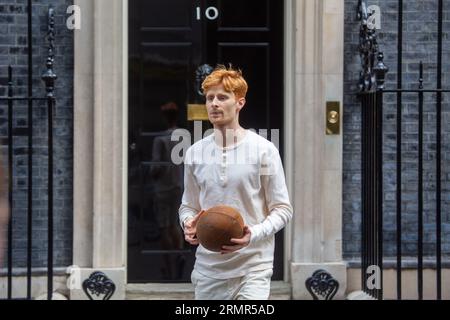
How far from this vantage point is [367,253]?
743 cm

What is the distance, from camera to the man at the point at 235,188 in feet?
15.8

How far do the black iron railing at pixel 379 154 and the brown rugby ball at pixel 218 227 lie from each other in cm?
256

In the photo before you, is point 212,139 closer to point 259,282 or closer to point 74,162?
point 259,282

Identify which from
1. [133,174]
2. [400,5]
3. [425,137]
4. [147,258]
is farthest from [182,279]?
[400,5]

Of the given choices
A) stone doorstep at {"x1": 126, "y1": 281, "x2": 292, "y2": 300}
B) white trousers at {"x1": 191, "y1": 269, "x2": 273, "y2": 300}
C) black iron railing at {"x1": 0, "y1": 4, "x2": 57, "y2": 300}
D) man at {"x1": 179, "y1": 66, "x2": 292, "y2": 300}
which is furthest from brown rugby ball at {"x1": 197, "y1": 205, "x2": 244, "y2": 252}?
stone doorstep at {"x1": 126, "y1": 281, "x2": 292, "y2": 300}

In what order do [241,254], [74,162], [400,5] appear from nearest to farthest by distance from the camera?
[241,254] → [400,5] → [74,162]

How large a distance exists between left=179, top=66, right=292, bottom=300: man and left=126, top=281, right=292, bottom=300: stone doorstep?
8.71 ft

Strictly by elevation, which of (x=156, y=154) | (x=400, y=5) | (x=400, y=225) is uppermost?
(x=400, y=5)

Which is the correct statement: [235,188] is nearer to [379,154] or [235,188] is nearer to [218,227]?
[218,227]

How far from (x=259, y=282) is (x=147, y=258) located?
3.08 m

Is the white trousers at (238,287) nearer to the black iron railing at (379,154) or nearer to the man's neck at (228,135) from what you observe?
the man's neck at (228,135)

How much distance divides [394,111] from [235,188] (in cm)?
311

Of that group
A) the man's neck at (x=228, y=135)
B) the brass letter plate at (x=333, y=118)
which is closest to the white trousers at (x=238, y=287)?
the man's neck at (x=228, y=135)

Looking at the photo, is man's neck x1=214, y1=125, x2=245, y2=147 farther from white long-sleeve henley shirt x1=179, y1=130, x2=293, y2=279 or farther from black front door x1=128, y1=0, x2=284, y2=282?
black front door x1=128, y1=0, x2=284, y2=282
